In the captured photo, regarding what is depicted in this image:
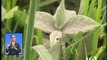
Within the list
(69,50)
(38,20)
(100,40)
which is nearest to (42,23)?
(38,20)

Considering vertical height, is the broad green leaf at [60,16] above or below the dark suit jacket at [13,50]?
above

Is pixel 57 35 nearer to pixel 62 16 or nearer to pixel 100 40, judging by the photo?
pixel 62 16

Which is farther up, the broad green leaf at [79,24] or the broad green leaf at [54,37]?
the broad green leaf at [79,24]

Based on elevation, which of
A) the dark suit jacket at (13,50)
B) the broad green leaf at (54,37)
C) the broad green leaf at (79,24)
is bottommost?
the dark suit jacket at (13,50)

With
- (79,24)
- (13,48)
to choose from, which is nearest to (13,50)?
(13,48)

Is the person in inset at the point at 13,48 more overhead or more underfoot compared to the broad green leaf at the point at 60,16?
more underfoot

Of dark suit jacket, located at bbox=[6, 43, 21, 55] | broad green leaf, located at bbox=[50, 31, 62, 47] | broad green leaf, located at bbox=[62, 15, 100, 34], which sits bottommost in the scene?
dark suit jacket, located at bbox=[6, 43, 21, 55]

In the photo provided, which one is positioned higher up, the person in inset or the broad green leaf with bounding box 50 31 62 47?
the broad green leaf with bounding box 50 31 62 47
